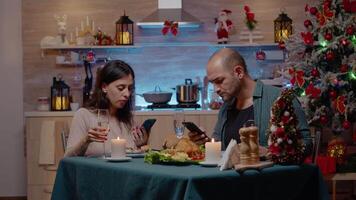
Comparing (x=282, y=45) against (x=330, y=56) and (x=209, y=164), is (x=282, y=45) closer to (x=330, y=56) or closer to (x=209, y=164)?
(x=330, y=56)

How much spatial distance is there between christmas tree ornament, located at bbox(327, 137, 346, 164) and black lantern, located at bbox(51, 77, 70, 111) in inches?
101

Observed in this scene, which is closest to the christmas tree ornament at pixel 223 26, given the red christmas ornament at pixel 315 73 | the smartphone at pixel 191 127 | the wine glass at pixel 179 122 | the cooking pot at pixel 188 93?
the cooking pot at pixel 188 93

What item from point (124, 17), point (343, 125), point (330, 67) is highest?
point (124, 17)

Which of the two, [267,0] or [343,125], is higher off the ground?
[267,0]

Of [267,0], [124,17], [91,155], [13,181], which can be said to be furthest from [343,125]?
[13,181]

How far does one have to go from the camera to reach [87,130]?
363 cm

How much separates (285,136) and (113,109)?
1.28 m

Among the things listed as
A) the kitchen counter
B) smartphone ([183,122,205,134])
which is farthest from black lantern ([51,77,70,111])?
smartphone ([183,122,205,134])

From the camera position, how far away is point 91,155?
349 cm

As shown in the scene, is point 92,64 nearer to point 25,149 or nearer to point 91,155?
point 25,149

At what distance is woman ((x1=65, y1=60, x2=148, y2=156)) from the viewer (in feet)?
11.9

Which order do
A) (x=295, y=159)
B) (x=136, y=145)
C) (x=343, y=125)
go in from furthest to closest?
1. (x=343, y=125)
2. (x=136, y=145)
3. (x=295, y=159)

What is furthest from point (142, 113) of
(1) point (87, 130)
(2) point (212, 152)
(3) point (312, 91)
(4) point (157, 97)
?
(2) point (212, 152)

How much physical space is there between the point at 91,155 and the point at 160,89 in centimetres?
365
